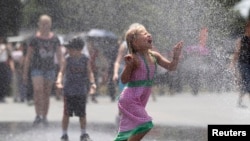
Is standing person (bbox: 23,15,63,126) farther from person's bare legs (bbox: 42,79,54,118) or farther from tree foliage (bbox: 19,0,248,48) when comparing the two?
tree foliage (bbox: 19,0,248,48)

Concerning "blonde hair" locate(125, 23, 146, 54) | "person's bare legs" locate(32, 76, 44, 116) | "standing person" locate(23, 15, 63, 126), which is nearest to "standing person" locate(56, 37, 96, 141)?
"standing person" locate(23, 15, 63, 126)

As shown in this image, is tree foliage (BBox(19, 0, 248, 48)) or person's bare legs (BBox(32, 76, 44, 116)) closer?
tree foliage (BBox(19, 0, 248, 48))

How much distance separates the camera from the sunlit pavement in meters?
9.18

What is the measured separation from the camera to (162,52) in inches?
388

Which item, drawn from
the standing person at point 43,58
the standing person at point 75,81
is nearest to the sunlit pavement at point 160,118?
the standing person at point 75,81

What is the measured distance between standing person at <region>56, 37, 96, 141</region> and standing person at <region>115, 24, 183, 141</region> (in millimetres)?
2014

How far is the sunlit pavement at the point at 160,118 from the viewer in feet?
30.1

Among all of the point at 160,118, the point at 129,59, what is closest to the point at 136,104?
the point at 129,59

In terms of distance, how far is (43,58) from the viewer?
10.1m

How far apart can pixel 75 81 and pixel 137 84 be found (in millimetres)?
2144

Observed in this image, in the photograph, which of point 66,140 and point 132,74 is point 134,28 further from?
point 66,140

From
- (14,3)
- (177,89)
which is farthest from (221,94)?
(14,3)

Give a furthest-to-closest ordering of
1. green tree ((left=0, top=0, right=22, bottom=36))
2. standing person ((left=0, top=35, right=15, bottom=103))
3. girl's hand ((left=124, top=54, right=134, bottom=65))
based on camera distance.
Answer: standing person ((left=0, top=35, right=15, bottom=103)) < green tree ((left=0, top=0, right=22, bottom=36)) < girl's hand ((left=124, top=54, right=134, bottom=65))

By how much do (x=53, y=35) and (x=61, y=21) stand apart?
1.26 feet
